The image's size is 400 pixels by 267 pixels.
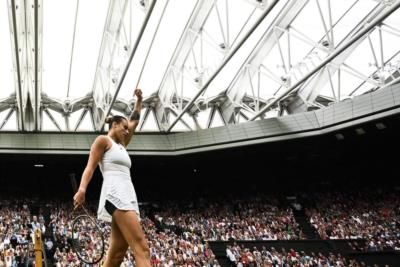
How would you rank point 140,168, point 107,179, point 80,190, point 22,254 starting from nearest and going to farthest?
point 80,190 < point 107,179 < point 22,254 < point 140,168

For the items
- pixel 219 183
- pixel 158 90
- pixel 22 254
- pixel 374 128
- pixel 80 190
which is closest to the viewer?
pixel 80 190

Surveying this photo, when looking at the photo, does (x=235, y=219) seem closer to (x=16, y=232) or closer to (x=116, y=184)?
(x=16, y=232)

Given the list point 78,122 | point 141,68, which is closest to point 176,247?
point 141,68

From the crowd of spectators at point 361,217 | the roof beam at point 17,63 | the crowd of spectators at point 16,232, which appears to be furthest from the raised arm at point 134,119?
the crowd of spectators at point 361,217

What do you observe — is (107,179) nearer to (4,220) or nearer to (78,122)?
(4,220)

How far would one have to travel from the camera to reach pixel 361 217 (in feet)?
88.6

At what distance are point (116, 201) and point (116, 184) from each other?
0.14 metres

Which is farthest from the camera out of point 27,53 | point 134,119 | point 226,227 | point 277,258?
point 226,227

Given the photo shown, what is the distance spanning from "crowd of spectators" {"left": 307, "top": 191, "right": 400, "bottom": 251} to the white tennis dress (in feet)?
73.7

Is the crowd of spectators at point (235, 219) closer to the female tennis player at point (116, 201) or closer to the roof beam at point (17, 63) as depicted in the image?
the roof beam at point (17, 63)

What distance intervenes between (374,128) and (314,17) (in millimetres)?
6736

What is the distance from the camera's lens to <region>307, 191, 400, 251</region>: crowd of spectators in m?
24.9

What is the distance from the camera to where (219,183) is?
3186cm

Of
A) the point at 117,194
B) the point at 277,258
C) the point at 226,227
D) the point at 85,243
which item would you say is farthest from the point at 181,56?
the point at 117,194
